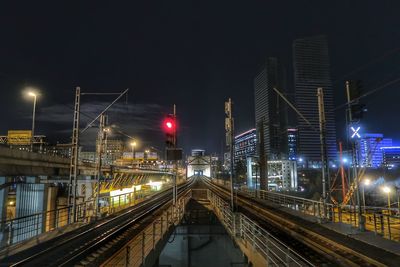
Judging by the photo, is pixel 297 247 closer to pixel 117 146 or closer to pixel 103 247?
pixel 103 247

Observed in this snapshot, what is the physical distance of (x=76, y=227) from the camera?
1872 centimetres

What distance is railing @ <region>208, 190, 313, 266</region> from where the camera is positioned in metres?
10.9

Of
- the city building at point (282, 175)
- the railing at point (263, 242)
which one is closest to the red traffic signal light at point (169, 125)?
the railing at point (263, 242)

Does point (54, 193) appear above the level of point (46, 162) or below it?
below

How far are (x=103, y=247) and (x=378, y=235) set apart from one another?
531 inches

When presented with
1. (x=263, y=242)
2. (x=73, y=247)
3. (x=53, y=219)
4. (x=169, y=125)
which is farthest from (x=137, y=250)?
(x=53, y=219)

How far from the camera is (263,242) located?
14.2m

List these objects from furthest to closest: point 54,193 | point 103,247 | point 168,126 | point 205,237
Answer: point 54,193 → point 205,237 → point 168,126 → point 103,247

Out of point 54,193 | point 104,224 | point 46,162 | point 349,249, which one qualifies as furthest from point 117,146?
point 349,249

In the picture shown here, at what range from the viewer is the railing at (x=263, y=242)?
428 inches

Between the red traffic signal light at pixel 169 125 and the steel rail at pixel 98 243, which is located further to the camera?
the red traffic signal light at pixel 169 125

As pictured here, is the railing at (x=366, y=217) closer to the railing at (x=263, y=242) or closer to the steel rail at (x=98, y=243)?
the railing at (x=263, y=242)

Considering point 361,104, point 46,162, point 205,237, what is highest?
point 361,104

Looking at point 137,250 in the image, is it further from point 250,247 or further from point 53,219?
point 53,219
